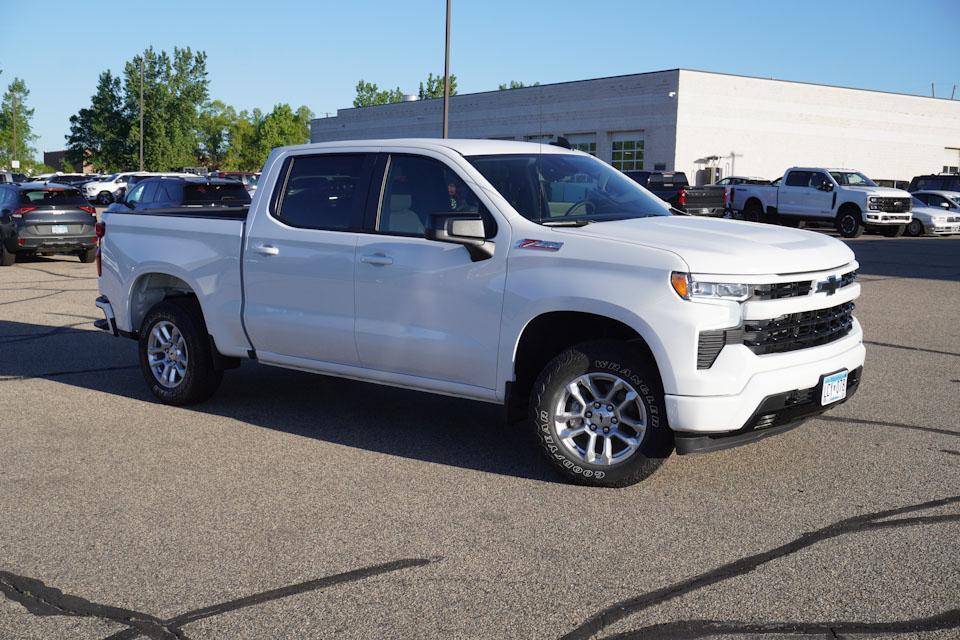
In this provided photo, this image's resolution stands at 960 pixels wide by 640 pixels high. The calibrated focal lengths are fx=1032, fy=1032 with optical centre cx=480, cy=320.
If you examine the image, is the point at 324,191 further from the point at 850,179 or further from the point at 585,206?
the point at 850,179

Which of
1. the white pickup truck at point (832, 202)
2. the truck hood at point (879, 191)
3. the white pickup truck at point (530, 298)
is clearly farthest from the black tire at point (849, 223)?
the white pickup truck at point (530, 298)

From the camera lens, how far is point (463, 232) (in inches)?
232

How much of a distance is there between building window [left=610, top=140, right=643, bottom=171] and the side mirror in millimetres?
53719

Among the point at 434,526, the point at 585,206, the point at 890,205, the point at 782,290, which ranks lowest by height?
the point at 434,526

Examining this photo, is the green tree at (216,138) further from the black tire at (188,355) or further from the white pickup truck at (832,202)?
the black tire at (188,355)

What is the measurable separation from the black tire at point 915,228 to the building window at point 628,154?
25.4 m

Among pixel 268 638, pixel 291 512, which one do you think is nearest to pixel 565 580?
pixel 268 638

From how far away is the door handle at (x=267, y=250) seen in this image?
704cm

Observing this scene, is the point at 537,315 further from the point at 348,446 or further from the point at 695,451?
the point at 348,446

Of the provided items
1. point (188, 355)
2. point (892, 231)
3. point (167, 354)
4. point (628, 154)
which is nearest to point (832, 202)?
point (892, 231)

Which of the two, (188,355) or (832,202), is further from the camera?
(832,202)

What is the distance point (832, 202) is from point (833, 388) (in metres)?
28.0

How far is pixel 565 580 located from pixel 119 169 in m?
103

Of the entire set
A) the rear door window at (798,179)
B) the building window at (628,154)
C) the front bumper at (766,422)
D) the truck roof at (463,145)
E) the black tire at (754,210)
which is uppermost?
the building window at (628,154)
